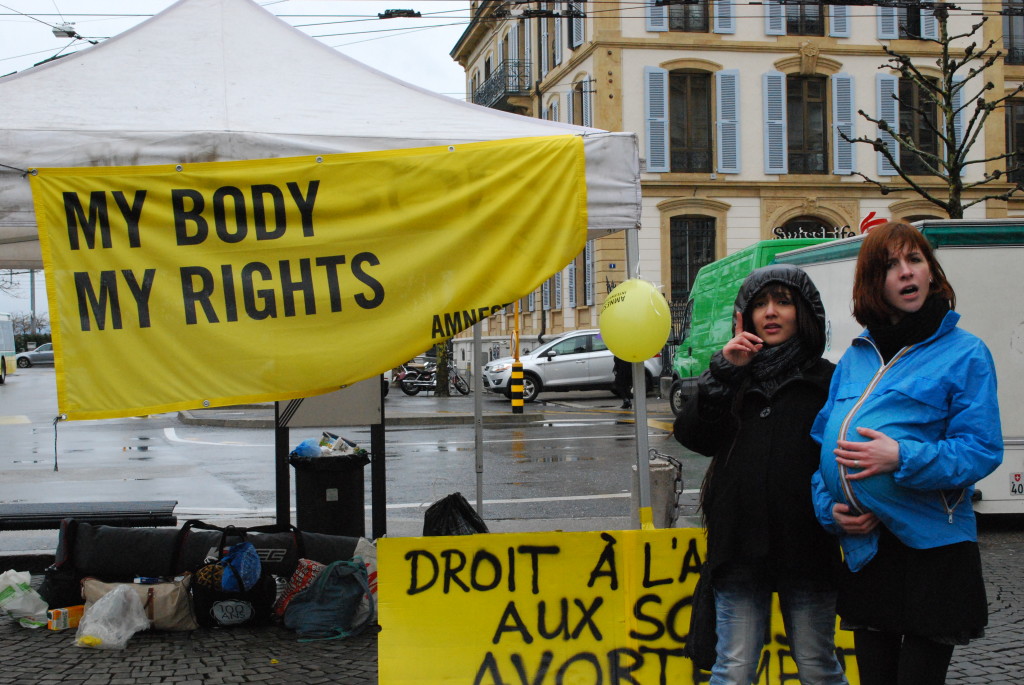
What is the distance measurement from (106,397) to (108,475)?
8.91 meters

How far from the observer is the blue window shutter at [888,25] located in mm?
30609

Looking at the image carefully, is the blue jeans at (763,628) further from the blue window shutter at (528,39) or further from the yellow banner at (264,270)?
the blue window shutter at (528,39)

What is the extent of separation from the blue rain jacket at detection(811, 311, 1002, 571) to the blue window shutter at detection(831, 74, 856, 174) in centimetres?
2935

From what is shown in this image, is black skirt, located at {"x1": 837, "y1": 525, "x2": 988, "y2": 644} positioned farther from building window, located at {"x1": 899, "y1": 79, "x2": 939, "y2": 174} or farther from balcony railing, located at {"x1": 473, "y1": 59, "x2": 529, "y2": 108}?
balcony railing, located at {"x1": 473, "y1": 59, "x2": 529, "y2": 108}

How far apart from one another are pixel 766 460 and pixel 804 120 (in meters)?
29.3

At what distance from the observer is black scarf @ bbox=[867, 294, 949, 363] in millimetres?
2898

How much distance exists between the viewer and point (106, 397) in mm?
4355

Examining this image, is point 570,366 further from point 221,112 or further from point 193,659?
point 221,112

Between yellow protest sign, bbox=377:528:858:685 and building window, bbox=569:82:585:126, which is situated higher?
building window, bbox=569:82:585:126

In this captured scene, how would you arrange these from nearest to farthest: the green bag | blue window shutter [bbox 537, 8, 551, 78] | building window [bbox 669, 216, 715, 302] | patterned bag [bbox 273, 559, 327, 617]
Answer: the green bag < patterned bag [bbox 273, 559, 327, 617] < building window [bbox 669, 216, 715, 302] < blue window shutter [bbox 537, 8, 551, 78]

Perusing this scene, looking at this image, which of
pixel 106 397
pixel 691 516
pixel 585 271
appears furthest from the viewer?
pixel 585 271

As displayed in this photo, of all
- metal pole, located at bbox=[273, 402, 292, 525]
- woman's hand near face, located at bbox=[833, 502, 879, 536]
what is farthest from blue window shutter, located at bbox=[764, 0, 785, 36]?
woman's hand near face, located at bbox=[833, 502, 879, 536]

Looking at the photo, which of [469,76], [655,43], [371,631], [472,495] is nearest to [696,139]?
[655,43]

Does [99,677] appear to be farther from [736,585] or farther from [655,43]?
[655,43]
